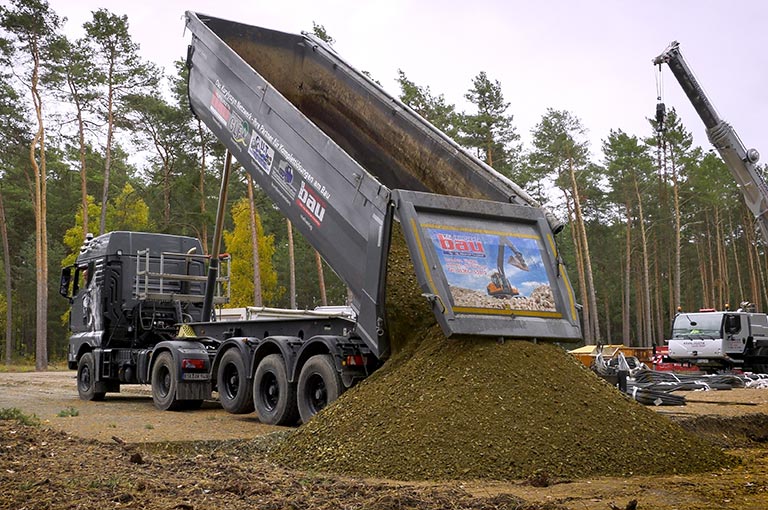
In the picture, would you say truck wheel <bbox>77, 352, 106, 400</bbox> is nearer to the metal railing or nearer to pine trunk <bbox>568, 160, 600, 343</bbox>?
the metal railing

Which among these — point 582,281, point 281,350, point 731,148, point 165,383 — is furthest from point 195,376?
point 582,281

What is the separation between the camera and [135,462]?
6.53 m

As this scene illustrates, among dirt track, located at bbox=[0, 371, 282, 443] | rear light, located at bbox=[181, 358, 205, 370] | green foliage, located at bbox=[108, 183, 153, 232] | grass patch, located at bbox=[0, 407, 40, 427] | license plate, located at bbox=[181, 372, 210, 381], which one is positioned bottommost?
dirt track, located at bbox=[0, 371, 282, 443]

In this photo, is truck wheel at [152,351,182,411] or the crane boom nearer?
truck wheel at [152,351,182,411]

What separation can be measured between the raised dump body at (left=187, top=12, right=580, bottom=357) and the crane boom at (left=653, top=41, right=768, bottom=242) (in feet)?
24.7

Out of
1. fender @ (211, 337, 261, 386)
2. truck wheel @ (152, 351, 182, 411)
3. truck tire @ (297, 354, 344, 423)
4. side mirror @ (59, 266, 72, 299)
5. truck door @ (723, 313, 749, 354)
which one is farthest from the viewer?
truck door @ (723, 313, 749, 354)

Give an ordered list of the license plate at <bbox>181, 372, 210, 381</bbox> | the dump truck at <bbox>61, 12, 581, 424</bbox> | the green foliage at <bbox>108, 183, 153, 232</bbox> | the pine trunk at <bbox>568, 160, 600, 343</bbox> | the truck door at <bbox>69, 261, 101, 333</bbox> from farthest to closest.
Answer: the green foliage at <bbox>108, 183, 153, 232</bbox>, the pine trunk at <bbox>568, 160, 600, 343</bbox>, the truck door at <bbox>69, 261, 101, 333</bbox>, the license plate at <bbox>181, 372, 210, 381</bbox>, the dump truck at <bbox>61, 12, 581, 424</bbox>

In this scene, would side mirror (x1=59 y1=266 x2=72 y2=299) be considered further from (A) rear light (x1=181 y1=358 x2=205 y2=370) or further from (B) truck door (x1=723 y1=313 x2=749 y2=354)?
(B) truck door (x1=723 y1=313 x2=749 y2=354)

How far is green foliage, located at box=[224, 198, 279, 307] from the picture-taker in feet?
134

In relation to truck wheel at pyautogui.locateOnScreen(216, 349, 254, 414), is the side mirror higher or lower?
higher

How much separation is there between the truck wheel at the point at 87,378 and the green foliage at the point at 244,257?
1012 inches

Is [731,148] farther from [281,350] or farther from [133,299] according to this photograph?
[133,299]

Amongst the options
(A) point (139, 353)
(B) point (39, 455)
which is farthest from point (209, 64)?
(B) point (39, 455)

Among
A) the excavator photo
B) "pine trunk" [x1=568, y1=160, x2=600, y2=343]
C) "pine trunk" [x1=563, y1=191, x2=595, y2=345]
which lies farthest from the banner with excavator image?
"pine trunk" [x1=563, y1=191, x2=595, y2=345]
